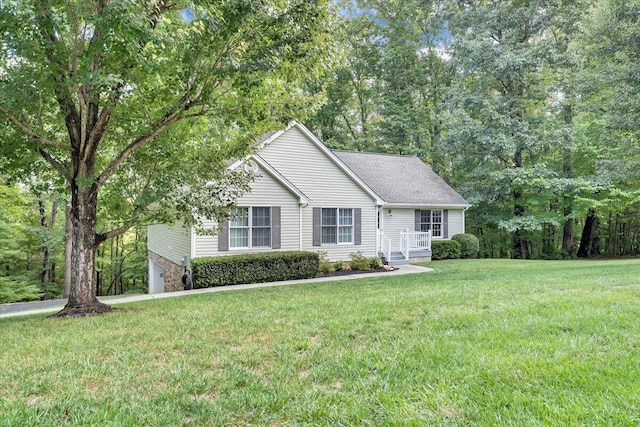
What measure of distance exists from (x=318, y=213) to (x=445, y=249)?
285 inches

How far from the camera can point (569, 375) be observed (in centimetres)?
306

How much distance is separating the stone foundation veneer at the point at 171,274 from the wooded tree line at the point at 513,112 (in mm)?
10376

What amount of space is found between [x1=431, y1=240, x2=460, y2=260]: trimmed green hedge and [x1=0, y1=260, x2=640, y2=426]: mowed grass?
11.5 meters

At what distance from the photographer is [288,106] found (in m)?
7.76

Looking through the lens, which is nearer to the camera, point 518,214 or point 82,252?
point 82,252

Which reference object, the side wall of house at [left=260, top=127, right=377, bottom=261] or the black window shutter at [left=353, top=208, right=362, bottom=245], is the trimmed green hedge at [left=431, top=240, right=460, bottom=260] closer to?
the side wall of house at [left=260, top=127, right=377, bottom=261]

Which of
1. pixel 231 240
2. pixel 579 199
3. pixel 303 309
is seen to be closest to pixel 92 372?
pixel 303 309

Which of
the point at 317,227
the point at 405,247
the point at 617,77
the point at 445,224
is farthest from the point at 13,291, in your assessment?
the point at 617,77

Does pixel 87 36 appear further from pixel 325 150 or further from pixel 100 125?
pixel 325 150

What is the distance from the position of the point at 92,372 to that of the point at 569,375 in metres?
4.28

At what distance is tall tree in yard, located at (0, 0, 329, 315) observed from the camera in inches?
214

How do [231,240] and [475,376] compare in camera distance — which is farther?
[231,240]

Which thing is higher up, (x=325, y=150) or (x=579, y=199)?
(x=325, y=150)

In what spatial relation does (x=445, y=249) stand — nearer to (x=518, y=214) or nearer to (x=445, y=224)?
A: (x=445, y=224)
